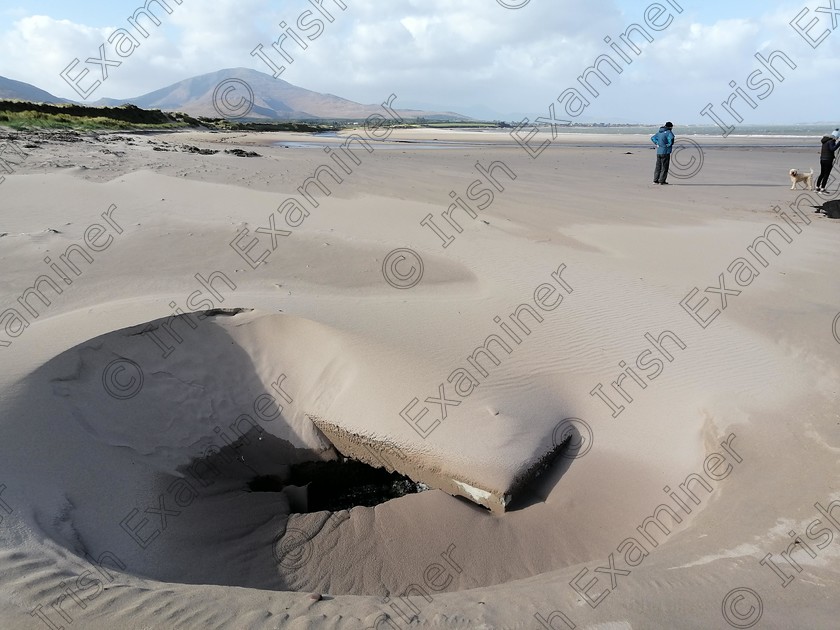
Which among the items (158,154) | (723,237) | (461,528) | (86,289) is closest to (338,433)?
(461,528)

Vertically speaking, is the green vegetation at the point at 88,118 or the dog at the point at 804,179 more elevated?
the dog at the point at 804,179

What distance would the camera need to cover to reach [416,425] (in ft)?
15.3

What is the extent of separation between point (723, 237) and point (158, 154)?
16.6 metres

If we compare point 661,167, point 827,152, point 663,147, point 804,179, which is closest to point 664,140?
point 663,147

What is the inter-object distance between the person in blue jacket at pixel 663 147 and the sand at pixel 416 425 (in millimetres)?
6459

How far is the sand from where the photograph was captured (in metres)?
2.84

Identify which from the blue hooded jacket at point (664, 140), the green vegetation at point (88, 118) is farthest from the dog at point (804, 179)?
the green vegetation at point (88, 118)

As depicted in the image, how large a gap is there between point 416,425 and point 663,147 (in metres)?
14.0

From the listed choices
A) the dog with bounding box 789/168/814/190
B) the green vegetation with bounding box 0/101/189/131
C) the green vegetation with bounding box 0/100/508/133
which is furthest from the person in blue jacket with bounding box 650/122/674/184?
the green vegetation with bounding box 0/101/189/131

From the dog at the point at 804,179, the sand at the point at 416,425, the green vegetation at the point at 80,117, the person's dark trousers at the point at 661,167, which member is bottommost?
the green vegetation at the point at 80,117

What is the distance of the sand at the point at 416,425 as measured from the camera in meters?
2.84

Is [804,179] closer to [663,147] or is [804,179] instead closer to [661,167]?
[661,167]

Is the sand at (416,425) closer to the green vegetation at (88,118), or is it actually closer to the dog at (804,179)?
the dog at (804,179)

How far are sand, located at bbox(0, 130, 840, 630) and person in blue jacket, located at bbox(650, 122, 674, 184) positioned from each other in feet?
21.2
